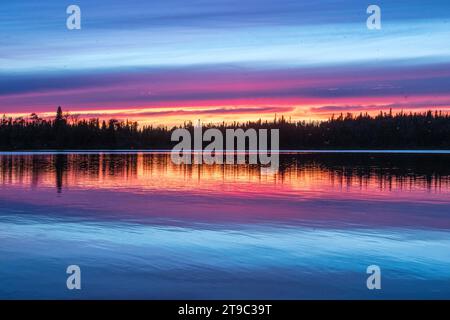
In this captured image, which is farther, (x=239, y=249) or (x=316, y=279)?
(x=239, y=249)

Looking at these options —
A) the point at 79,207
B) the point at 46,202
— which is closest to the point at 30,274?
the point at 79,207

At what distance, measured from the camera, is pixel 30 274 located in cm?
1544

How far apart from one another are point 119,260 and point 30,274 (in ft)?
8.92

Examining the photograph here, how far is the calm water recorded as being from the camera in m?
14.3

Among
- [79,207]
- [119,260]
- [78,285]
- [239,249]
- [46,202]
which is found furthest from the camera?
[46,202]

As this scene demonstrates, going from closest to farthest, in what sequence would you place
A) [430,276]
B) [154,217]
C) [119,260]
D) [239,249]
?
1. [430,276]
2. [119,260]
3. [239,249]
4. [154,217]

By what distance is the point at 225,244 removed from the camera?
19.7 meters

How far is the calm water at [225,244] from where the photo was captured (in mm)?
14266

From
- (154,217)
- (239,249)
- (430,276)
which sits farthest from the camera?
(154,217)

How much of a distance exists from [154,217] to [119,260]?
9055 mm

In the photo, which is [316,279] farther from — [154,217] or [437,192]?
[437,192]

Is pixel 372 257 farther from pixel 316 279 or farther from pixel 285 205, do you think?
pixel 285 205
